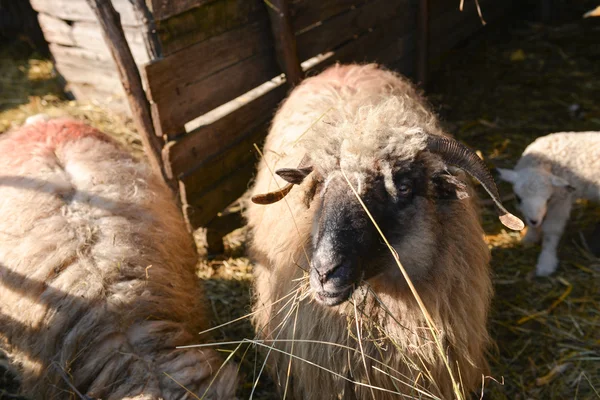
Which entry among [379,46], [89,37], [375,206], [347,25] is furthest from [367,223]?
[89,37]

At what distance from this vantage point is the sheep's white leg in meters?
3.57

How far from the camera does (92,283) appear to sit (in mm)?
2381

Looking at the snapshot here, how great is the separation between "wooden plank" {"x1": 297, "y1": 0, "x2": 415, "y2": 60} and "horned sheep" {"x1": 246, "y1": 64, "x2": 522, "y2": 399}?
1497mm

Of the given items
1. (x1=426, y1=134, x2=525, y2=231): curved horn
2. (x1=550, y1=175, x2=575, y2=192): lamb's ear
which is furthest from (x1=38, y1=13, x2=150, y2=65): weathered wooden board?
(x1=550, y1=175, x2=575, y2=192): lamb's ear

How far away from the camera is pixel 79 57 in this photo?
481cm

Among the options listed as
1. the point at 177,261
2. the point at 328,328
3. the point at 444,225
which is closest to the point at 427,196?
the point at 444,225

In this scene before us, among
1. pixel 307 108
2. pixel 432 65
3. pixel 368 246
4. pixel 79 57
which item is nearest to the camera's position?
pixel 368 246

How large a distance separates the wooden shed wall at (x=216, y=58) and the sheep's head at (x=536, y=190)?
1.96 m

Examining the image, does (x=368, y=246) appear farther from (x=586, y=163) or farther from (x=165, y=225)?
(x=586, y=163)

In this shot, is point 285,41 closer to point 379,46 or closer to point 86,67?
point 379,46

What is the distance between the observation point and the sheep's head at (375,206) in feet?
6.19

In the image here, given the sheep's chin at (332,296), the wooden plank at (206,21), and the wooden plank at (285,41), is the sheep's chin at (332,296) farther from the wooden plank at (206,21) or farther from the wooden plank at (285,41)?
the wooden plank at (285,41)

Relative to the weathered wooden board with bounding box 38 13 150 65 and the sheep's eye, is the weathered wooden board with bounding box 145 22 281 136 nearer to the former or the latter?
the weathered wooden board with bounding box 38 13 150 65

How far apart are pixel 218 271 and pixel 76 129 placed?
1.55m
